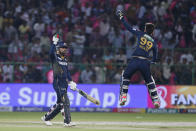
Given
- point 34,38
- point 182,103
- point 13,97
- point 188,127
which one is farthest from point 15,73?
point 188,127

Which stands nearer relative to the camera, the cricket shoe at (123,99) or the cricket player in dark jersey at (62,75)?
the cricket player in dark jersey at (62,75)

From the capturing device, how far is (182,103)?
69.7 feet

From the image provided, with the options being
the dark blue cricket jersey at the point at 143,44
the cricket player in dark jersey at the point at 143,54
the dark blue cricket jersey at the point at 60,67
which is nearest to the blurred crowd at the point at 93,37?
the cricket player in dark jersey at the point at 143,54

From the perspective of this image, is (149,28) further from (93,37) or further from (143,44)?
(93,37)

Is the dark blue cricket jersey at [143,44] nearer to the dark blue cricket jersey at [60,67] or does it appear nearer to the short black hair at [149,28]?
the short black hair at [149,28]

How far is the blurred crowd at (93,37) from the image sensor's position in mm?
21922

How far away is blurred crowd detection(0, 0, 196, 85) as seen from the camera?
71.9ft

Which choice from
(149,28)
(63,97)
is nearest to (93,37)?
(149,28)

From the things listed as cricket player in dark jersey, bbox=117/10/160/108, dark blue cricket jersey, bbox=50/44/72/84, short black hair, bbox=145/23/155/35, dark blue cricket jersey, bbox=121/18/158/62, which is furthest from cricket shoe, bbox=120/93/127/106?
short black hair, bbox=145/23/155/35

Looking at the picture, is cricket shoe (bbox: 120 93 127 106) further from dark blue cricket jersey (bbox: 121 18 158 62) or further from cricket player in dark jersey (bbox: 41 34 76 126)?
cricket player in dark jersey (bbox: 41 34 76 126)

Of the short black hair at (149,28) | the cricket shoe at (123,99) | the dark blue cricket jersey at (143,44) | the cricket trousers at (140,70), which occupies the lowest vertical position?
the cricket shoe at (123,99)

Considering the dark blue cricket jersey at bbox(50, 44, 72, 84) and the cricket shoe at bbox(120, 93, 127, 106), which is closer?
the dark blue cricket jersey at bbox(50, 44, 72, 84)

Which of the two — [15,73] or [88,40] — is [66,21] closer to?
[88,40]

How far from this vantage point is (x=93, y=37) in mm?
24484
